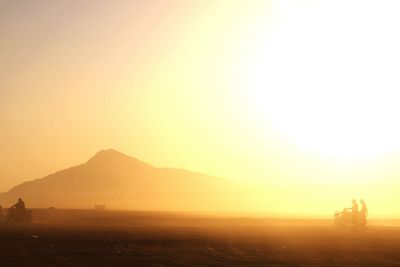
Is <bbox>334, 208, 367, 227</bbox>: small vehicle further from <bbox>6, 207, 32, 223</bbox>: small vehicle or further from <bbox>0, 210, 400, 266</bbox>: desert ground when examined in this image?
<bbox>6, 207, 32, 223</bbox>: small vehicle

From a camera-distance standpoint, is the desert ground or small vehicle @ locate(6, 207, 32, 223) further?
small vehicle @ locate(6, 207, 32, 223)

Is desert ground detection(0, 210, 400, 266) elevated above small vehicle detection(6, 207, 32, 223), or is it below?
below

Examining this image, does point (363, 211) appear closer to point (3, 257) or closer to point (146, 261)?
point (146, 261)

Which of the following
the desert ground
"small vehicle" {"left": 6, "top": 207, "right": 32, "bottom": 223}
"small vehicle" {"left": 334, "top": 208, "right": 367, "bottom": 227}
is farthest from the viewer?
"small vehicle" {"left": 6, "top": 207, "right": 32, "bottom": 223}

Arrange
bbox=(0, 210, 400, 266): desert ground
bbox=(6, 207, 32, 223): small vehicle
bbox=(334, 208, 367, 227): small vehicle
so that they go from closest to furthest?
1. bbox=(0, 210, 400, 266): desert ground
2. bbox=(334, 208, 367, 227): small vehicle
3. bbox=(6, 207, 32, 223): small vehicle

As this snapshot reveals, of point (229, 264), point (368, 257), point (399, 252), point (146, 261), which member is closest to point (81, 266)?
point (146, 261)

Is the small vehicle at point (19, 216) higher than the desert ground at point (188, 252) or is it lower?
higher

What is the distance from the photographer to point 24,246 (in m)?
30.1

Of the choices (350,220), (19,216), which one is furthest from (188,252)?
(19,216)

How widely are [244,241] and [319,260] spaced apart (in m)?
10.1

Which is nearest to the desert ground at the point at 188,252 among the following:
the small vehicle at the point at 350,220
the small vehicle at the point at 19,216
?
the small vehicle at the point at 350,220

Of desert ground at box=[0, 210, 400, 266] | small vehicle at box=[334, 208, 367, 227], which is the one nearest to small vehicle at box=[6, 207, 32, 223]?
desert ground at box=[0, 210, 400, 266]

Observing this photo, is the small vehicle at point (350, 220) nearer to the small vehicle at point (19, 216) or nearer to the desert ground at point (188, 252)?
the desert ground at point (188, 252)

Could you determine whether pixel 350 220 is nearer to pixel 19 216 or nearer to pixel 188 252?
pixel 188 252
